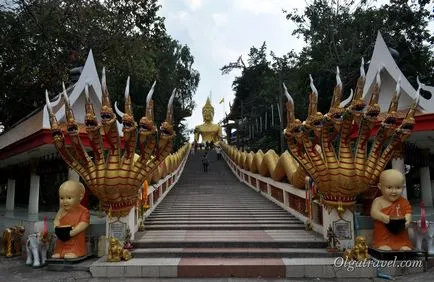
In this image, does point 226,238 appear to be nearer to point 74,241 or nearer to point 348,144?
point 74,241

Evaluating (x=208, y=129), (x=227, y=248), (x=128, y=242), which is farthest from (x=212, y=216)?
(x=208, y=129)

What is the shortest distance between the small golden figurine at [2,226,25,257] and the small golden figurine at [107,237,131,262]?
277cm

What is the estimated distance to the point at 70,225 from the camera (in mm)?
7688

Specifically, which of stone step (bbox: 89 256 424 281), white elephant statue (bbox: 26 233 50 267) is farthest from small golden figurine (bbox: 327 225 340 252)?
white elephant statue (bbox: 26 233 50 267)

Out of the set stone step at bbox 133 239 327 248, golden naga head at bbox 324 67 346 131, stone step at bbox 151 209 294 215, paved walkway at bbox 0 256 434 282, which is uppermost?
golden naga head at bbox 324 67 346 131

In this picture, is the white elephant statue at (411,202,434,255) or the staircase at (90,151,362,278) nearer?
the staircase at (90,151,362,278)

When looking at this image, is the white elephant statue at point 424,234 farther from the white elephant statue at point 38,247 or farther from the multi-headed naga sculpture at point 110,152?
the white elephant statue at point 38,247

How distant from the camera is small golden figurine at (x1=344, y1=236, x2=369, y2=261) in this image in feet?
24.0

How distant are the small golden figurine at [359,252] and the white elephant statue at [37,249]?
230 inches

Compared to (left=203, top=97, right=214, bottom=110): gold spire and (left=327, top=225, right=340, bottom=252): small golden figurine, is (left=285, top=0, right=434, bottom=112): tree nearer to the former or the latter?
(left=327, top=225, right=340, bottom=252): small golden figurine

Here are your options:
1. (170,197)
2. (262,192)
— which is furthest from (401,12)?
(170,197)

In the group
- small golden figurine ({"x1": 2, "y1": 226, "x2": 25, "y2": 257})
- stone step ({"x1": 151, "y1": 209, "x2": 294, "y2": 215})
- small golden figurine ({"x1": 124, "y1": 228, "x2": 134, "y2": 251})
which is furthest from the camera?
stone step ({"x1": 151, "y1": 209, "x2": 294, "y2": 215})

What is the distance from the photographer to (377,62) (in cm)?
1130

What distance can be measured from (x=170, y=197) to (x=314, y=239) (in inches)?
295
